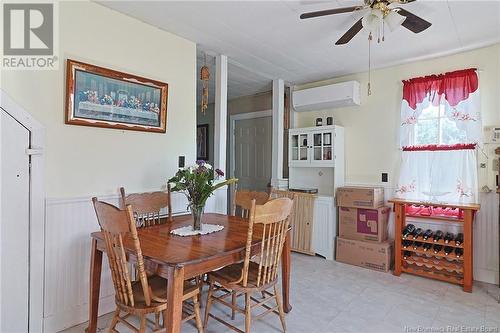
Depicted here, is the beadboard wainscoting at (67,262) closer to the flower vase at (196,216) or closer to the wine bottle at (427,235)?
the flower vase at (196,216)

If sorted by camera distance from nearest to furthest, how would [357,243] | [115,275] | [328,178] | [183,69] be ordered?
[115,275], [183,69], [357,243], [328,178]

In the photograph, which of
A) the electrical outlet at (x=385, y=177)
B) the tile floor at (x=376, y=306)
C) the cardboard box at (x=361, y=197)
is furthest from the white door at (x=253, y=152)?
the tile floor at (x=376, y=306)

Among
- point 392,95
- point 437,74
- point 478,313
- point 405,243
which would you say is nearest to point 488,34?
point 437,74

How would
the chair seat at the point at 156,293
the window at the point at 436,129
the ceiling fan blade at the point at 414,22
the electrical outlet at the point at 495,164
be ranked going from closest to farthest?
1. the chair seat at the point at 156,293
2. the ceiling fan blade at the point at 414,22
3. the electrical outlet at the point at 495,164
4. the window at the point at 436,129

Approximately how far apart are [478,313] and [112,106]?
345 cm

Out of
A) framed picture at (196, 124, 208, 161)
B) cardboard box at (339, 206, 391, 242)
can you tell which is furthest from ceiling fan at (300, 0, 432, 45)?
framed picture at (196, 124, 208, 161)

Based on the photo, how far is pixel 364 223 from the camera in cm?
366

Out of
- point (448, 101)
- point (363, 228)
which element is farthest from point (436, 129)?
point (363, 228)

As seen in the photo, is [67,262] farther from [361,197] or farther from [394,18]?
[361,197]

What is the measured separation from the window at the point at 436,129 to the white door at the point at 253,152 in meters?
2.23

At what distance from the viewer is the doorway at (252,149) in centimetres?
507

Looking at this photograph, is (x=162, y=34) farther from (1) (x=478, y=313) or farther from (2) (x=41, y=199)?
(1) (x=478, y=313)

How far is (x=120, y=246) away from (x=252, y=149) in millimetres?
3849

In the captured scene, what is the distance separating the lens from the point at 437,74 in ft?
11.2
